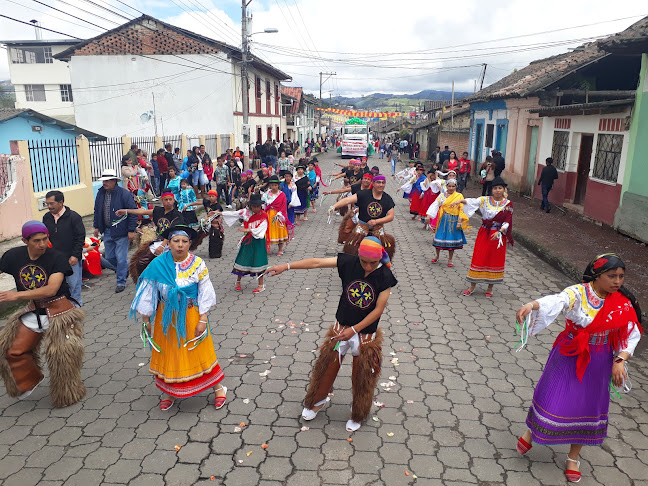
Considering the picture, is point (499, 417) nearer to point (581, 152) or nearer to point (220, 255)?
point (220, 255)

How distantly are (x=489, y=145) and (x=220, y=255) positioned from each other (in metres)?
17.2

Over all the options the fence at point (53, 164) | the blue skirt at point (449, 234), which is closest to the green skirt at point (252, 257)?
the blue skirt at point (449, 234)

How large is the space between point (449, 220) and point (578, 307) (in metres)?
5.49

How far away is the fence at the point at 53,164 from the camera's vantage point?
11.2m

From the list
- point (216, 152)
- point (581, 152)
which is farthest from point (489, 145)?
point (216, 152)

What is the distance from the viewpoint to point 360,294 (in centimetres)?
384

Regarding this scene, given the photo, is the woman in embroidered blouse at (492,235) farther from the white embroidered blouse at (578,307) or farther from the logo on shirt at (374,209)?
the white embroidered blouse at (578,307)

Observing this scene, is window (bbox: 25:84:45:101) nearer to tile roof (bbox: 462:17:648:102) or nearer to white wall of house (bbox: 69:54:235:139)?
white wall of house (bbox: 69:54:235:139)

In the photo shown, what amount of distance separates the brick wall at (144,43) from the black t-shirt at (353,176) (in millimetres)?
16320

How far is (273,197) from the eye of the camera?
8680 millimetres

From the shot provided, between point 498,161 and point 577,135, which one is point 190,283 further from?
point 498,161

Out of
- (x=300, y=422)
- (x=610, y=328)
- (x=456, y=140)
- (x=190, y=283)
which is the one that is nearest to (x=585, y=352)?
(x=610, y=328)

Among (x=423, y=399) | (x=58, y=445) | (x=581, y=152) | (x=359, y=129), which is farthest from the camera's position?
(x=359, y=129)

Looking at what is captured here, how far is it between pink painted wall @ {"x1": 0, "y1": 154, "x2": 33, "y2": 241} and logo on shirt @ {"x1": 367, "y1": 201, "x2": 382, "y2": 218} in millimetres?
7620
